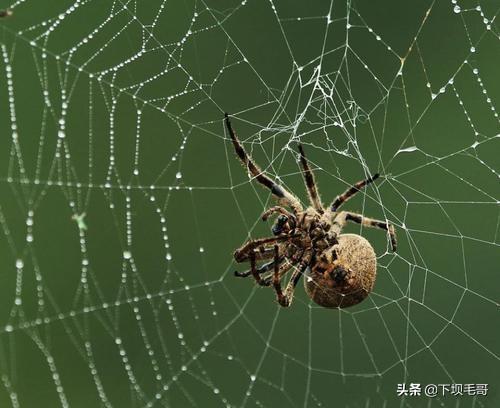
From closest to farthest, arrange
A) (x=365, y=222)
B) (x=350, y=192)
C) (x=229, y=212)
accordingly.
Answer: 1. (x=350, y=192)
2. (x=365, y=222)
3. (x=229, y=212)

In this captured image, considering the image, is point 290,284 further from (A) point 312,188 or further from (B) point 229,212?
(B) point 229,212

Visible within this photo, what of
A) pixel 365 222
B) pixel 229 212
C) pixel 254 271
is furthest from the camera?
pixel 229 212

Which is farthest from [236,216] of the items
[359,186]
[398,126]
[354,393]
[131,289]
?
[359,186]

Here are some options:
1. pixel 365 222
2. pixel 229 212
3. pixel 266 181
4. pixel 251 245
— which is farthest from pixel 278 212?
pixel 229 212

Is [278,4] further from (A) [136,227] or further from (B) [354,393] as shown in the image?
(B) [354,393]

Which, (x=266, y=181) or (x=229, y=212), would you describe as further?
(x=229, y=212)

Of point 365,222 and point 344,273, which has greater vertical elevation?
point 365,222
